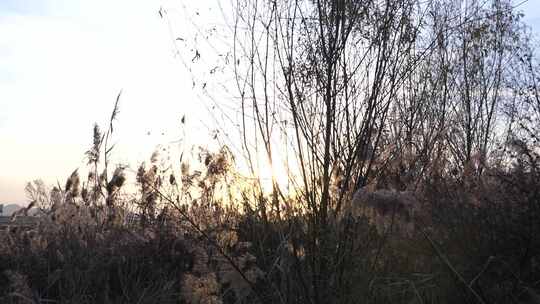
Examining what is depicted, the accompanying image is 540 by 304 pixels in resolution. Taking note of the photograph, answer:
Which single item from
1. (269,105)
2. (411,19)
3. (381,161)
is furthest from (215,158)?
(411,19)

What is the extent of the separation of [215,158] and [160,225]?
122cm

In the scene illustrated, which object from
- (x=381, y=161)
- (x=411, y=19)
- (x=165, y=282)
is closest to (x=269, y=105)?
(x=381, y=161)

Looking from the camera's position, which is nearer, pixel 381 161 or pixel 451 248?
pixel 381 161

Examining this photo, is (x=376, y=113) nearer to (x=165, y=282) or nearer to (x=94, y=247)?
(x=165, y=282)

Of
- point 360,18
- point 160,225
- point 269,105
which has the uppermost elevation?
point 360,18

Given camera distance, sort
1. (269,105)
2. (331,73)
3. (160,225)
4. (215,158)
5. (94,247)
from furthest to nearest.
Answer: (160,225), (94,247), (215,158), (269,105), (331,73)

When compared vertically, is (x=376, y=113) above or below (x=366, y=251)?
above

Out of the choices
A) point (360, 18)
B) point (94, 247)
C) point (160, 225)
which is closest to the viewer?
point (360, 18)

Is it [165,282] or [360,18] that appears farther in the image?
[165,282]

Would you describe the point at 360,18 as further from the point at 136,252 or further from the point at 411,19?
the point at 136,252

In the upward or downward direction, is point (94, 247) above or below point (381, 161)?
below

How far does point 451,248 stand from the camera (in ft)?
13.2

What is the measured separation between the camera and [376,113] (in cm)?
348

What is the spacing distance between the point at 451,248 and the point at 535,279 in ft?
1.72
